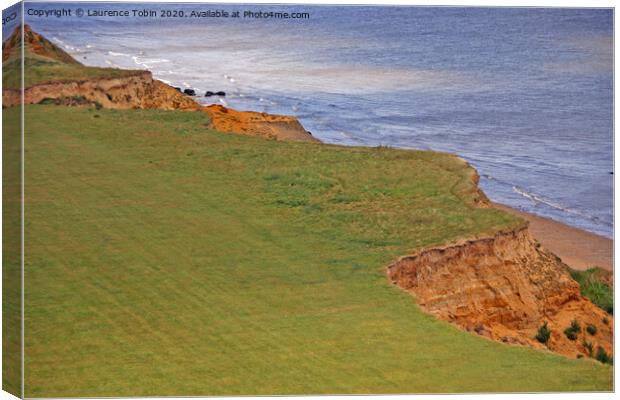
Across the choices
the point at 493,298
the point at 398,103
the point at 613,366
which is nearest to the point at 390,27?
the point at 398,103

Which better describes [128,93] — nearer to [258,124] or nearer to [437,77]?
[258,124]

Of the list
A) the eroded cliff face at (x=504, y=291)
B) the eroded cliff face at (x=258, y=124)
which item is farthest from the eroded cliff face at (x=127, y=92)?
the eroded cliff face at (x=504, y=291)

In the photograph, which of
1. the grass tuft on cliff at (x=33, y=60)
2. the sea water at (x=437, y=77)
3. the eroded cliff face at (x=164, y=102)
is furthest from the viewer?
the eroded cliff face at (x=164, y=102)

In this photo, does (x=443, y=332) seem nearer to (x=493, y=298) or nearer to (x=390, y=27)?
(x=493, y=298)

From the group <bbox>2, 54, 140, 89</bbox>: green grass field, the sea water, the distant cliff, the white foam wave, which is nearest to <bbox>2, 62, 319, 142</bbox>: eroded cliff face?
the distant cliff

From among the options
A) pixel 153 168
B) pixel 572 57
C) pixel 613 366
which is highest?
pixel 572 57

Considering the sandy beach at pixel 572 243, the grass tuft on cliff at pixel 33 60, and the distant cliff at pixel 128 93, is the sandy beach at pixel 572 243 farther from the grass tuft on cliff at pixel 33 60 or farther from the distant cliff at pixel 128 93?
the grass tuft on cliff at pixel 33 60
